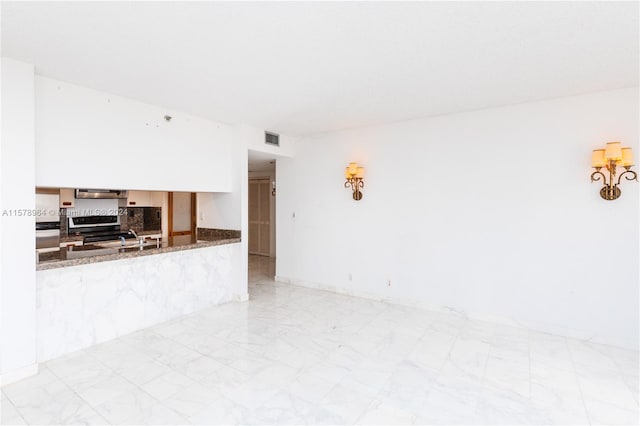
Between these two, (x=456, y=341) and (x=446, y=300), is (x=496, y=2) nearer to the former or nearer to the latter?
(x=456, y=341)

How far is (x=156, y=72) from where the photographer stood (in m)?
2.90

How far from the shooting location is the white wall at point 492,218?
11.1ft

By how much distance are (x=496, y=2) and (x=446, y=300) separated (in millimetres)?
3525

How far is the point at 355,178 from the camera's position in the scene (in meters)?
4.98

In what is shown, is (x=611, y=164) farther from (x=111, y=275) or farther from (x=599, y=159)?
(x=111, y=275)

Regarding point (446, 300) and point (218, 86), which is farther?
point (446, 300)

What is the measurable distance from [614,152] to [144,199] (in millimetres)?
7311

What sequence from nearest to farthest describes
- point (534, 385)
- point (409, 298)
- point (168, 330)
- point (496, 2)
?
point (496, 2)
point (534, 385)
point (168, 330)
point (409, 298)

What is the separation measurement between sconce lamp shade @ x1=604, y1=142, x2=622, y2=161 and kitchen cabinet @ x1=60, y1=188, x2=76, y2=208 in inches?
283

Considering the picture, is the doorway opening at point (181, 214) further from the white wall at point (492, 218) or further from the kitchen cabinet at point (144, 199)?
the white wall at point (492, 218)

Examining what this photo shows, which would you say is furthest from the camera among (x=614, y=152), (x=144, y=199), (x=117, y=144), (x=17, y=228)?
(x=144, y=199)

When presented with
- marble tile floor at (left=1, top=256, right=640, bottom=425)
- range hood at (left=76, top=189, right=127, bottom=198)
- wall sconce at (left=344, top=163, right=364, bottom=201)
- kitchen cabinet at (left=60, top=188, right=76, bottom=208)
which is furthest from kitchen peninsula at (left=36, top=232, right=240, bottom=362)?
kitchen cabinet at (left=60, top=188, right=76, bottom=208)

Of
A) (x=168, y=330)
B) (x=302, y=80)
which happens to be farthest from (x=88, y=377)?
(x=302, y=80)

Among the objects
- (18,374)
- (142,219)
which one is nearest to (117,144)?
(18,374)
